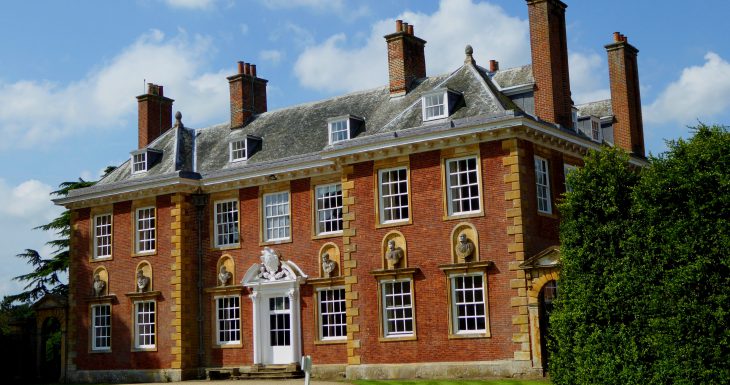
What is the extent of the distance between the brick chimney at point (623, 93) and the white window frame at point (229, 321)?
47.6ft

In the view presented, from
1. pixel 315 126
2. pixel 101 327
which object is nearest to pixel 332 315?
pixel 315 126

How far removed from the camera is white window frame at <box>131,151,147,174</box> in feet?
117

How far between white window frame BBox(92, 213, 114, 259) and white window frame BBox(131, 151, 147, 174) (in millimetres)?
2031

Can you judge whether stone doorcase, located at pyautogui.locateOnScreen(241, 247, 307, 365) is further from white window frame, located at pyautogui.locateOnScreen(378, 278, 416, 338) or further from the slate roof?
white window frame, located at pyautogui.locateOnScreen(378, 278, 416, 338)

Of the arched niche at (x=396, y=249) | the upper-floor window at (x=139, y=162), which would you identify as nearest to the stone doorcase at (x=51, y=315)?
the upper-floor window at (x=139, y=162)

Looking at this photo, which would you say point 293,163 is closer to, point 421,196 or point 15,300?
point 421,196

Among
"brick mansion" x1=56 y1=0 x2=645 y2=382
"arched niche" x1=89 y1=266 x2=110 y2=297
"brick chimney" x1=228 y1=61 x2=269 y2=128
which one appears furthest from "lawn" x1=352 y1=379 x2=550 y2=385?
"brick chimney" x1=228 y1=61 x2=269 y2=128

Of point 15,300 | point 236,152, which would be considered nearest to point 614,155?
point 236,152

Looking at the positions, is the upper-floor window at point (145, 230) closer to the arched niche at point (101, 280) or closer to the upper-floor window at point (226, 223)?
the arched niche at point (101, 280)

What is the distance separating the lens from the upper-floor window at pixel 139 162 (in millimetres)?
35594

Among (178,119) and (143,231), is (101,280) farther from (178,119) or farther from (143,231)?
(178,119)

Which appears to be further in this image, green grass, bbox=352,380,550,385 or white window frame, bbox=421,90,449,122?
white window frame, bbox=421,90,449,122

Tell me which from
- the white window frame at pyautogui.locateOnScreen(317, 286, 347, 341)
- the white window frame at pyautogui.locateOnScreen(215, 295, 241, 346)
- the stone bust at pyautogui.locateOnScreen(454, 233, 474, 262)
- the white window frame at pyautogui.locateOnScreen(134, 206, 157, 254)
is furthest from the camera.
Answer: the white window frame at pyautogui.locateOnScreen(134, 206, 157, 254)

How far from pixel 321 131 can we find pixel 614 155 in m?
13.5
